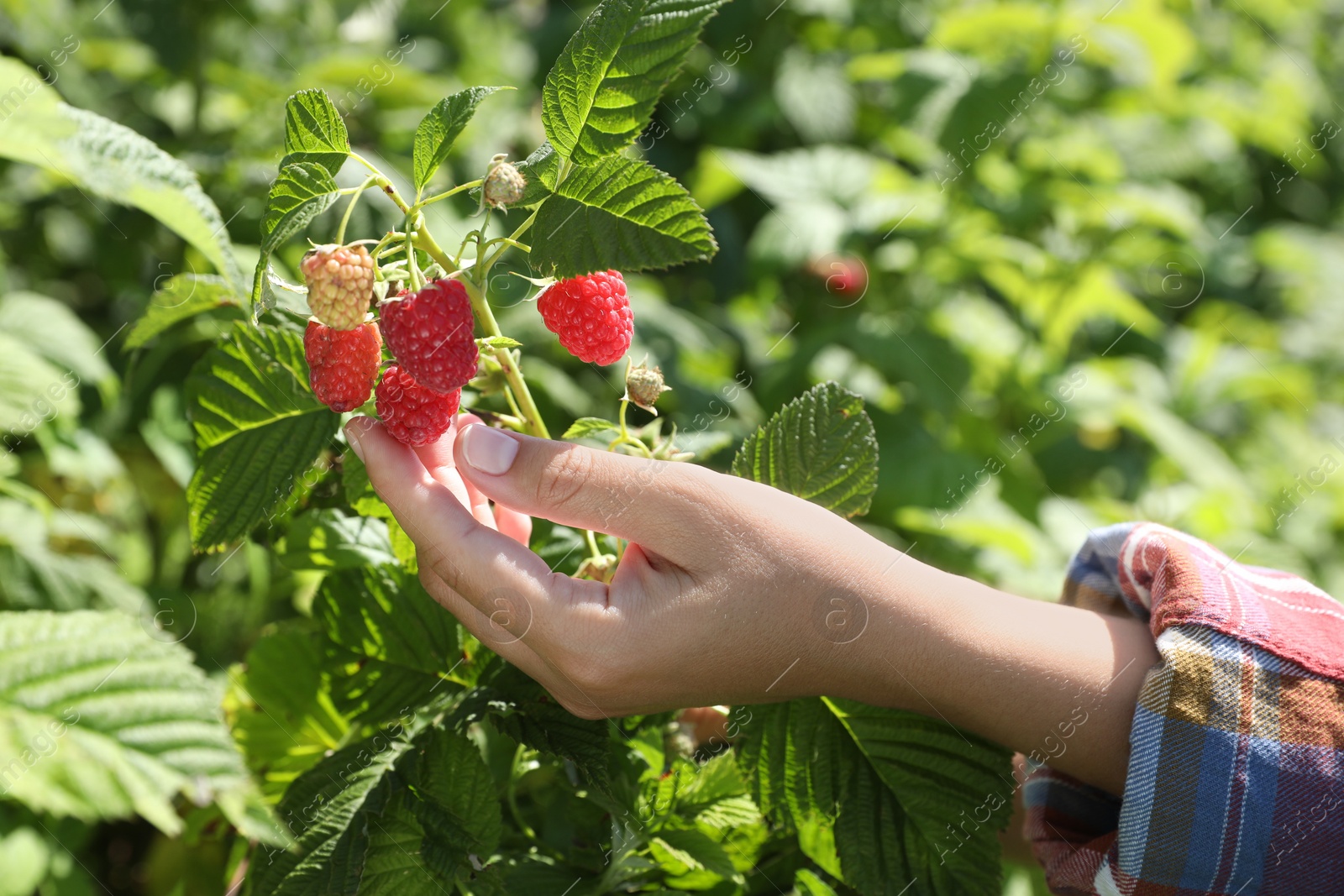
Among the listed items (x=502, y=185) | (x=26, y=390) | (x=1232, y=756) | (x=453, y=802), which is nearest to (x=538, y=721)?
(x=453, y=802)

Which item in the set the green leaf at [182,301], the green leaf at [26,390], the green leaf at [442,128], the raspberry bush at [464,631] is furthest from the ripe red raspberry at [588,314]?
the green leaf at [26,390]

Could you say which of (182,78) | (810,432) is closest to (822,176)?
(182,78)

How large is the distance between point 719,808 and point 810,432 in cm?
35

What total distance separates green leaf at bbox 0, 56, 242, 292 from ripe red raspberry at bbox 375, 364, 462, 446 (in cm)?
25

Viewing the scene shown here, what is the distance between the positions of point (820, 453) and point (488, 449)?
32 centimetres

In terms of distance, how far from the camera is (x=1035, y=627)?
2.64ft

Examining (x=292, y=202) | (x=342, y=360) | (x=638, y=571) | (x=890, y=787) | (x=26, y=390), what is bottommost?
(x=890, y=787)

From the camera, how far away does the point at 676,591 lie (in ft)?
2.28

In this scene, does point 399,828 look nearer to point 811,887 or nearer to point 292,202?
point 811,887

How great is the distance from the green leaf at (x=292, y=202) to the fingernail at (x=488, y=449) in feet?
0.54

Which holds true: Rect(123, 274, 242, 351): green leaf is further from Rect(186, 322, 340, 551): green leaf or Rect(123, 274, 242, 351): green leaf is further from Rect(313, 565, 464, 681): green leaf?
Rect(313, 565, 464, 681): green leaf

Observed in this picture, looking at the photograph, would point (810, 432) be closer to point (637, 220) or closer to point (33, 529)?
point (637, 220)

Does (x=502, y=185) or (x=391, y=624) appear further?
(x=391, y=624)

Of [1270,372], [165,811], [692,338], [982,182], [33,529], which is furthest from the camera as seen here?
[1270,372]
